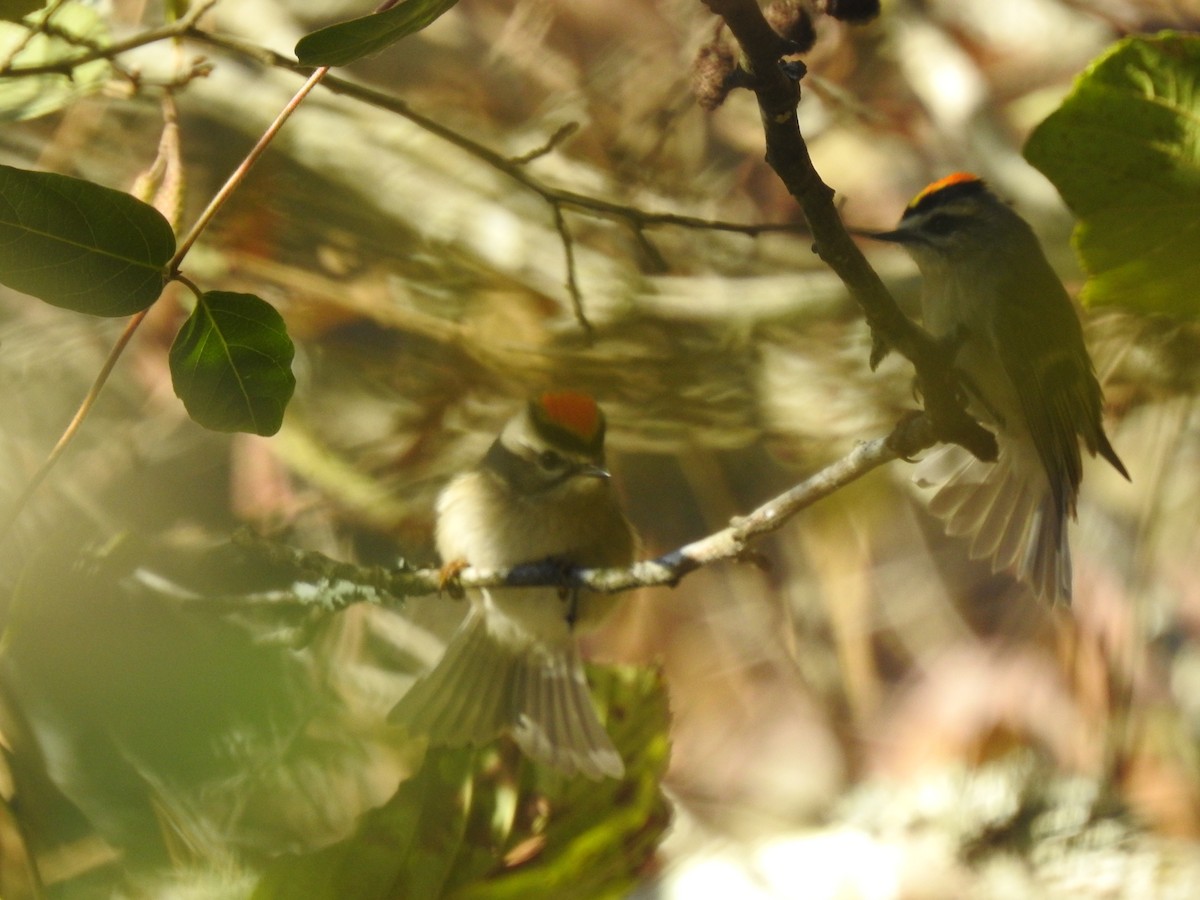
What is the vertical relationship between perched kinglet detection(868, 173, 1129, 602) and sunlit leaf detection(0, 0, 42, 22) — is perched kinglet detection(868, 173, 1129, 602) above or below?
below

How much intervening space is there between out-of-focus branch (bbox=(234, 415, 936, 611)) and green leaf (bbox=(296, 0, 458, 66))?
0.30 m

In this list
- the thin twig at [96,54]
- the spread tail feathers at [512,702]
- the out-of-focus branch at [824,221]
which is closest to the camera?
the out-of-focus branch at [824,221]

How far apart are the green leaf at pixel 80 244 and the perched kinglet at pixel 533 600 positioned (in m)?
0.45

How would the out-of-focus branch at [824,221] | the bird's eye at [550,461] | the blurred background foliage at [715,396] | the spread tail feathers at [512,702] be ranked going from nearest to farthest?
the out-of-focus branch at [824,221], the spread tail feathers at [512,702], the bird's eye at [550,461], the blurred background foliage at [715,396]

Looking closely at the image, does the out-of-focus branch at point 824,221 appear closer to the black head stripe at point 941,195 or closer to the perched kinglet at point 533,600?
the black head stripe at point 941,195

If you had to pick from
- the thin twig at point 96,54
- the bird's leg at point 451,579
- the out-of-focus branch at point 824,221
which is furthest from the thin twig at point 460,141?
the bird's leg at point 451,579

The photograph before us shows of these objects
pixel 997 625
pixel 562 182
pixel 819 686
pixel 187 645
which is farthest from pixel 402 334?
pixel 187 645

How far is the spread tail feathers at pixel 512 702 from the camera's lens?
0.84 metres

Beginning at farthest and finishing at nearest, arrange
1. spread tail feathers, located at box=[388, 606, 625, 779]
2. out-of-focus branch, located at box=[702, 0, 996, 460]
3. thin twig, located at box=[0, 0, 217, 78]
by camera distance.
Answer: spread tail feathers, located at box=[388, 606, 625, 779] → thin twig, located at box=[0, 0, 217, 78] → out-of-focus branch, located at box=[702, 0, 996, 460]

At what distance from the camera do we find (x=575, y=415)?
2.97ft

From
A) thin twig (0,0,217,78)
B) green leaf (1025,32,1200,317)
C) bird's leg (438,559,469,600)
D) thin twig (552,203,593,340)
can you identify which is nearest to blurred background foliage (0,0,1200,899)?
thin twig (552,203,593,340)

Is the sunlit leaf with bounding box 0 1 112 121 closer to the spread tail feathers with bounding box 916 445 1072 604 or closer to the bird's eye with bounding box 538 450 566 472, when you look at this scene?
the bird's eye with bounding box 538 450 566 472

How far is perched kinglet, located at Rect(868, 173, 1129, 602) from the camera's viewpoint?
2.11 feet

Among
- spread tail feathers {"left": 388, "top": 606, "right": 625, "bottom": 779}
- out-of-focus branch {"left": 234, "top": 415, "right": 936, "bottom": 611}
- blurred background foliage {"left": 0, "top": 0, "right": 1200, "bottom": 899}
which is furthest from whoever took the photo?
blurred background foliage {"left": 0, "top": 0, "right": 1200, "bottom": 899}
